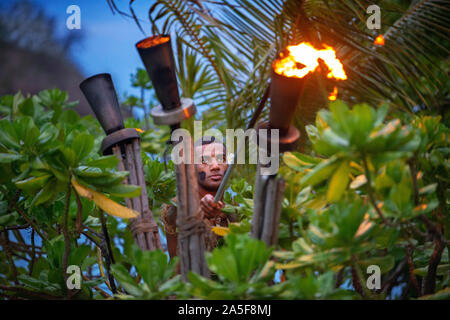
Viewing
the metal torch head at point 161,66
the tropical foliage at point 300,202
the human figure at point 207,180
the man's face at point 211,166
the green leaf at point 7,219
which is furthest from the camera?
the man's face at point 211,166

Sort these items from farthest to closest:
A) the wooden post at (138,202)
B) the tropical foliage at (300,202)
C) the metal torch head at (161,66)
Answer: the wooden post at (138,202)
the metal torch head at (161,66)
the tropical foliage at (300,202)

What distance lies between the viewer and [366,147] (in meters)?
0.76

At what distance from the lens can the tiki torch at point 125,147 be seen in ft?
3.31

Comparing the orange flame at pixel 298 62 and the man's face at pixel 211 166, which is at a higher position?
the orange flame at pixel 298 62

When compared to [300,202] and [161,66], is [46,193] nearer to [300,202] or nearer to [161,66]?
[161,66]

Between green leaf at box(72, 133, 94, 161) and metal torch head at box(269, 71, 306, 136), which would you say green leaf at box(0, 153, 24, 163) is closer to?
green leaf at box(72, 133, 94, 161)

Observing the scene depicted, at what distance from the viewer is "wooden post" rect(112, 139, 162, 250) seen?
3.30 ft

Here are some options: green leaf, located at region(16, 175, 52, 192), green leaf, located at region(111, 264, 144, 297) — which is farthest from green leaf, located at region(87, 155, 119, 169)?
green leaf, located at region(111, 264, 144, 297)

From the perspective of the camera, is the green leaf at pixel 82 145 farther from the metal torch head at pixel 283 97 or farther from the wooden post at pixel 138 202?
the metal torch head at pixel 283 97

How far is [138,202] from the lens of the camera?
102 cm

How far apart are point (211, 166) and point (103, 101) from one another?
0.53 metres

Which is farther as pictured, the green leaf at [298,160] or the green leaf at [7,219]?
the green leaf at [7,219]

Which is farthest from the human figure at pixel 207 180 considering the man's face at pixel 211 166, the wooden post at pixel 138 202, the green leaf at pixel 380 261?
the green leaf at pixel 380 261
